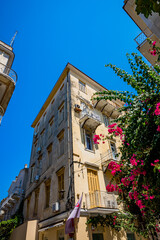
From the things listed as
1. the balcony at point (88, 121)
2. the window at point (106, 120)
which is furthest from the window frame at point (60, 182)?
the window at point (106, 120)

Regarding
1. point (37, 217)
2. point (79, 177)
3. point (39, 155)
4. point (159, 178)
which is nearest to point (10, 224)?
point (37, 217)

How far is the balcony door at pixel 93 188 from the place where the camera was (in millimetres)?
9144

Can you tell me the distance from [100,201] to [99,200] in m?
0.08

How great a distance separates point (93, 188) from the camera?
10.2 metres

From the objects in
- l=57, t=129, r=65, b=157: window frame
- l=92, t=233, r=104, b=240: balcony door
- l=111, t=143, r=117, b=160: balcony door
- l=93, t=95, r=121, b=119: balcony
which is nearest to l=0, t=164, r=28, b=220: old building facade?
l=57, t=129, r=65, b=157: window frame

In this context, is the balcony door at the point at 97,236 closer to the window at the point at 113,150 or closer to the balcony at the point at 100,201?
the balcony at the point at 100,201

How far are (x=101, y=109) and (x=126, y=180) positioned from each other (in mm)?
11021

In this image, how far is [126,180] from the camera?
578 centimetres

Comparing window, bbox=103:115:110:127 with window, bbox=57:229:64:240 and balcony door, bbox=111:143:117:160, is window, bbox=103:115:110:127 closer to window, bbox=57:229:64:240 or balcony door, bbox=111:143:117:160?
balcony door, bbox=111:143:117:160

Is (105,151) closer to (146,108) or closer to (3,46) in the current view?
(146,108)

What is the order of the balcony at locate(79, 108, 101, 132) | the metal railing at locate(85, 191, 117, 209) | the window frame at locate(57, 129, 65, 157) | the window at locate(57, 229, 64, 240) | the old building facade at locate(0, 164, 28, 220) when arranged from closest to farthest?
the window at locate(57, 229, 64, 240), the metal railing at locate(85, 191, 117, 209), the window frame at locate(57, 129, 65, 157), the balcony at locate(79, 108, 101, 132), the old building facade at locate(0, 164, 28, 220)

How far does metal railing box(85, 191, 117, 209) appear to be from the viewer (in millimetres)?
9016

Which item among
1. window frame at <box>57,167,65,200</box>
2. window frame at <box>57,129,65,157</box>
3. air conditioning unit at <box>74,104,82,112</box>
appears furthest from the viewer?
air conditioning unit at <box>74,104,82,112</box>

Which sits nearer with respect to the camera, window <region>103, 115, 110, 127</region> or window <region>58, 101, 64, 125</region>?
window <region>58, 101, 64, 125</region>
